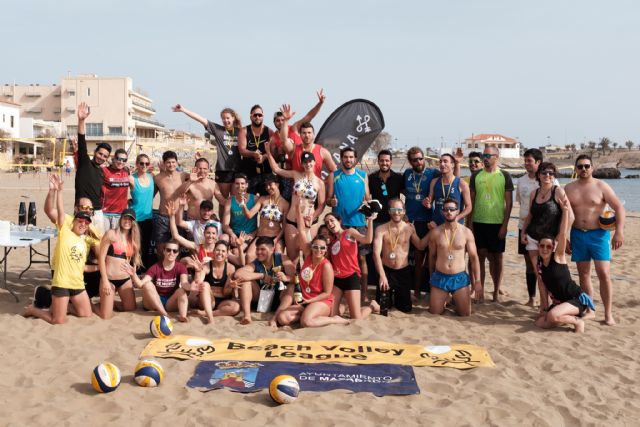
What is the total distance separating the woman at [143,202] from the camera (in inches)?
267

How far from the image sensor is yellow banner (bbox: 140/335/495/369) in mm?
4816

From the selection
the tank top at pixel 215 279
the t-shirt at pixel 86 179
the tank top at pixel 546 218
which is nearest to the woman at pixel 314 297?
the tank top at pixel 215 279

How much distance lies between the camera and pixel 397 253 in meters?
6.49

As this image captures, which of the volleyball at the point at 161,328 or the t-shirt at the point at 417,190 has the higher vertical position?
the t-shirt at the point at 417,190

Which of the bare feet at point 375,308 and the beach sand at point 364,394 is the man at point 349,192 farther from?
the beach sand at point 364,394

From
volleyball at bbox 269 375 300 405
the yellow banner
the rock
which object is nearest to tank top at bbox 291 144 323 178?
the yellow banner

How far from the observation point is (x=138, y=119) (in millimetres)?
80688

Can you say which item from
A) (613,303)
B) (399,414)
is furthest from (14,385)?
(613,303)

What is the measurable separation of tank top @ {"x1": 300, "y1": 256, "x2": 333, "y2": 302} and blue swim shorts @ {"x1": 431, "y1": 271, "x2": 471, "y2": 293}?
1.31 meters

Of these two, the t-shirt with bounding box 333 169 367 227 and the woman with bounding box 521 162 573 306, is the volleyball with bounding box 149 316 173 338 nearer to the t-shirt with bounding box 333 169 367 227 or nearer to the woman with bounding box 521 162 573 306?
the t-shirt with bounding box 333 169 367 227

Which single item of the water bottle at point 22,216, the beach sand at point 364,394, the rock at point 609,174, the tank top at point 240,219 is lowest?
the beach sand at point 364,394

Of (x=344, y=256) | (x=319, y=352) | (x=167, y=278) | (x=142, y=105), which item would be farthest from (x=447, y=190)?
(x=142, y=105)

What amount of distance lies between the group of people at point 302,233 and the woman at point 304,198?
0.6 inches

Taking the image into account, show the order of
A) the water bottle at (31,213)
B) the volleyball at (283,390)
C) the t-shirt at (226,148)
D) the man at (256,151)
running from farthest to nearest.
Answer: the water bottle at (31,213) → the t-shirt at (226,148) → the man at (256,151) → the volleyball at (283,390)
